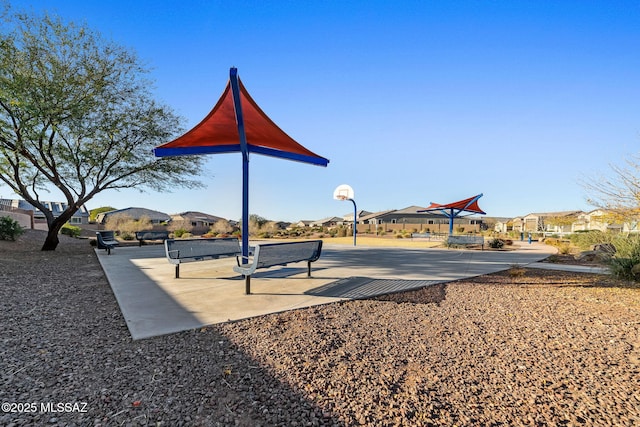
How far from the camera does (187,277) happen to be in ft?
22.7

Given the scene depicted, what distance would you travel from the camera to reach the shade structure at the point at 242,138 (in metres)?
6.84

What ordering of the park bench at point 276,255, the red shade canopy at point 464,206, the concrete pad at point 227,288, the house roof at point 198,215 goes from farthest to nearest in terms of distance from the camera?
the house roof at point 198,215 < the red shade canopy at point 464,206 < the park bench at point 276,255 < the concrete pad at point 227,288

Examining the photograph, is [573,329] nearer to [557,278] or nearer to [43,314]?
[557,278]

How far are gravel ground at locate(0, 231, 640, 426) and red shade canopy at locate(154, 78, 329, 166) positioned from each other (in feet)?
12.0

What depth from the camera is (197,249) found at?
292 inches

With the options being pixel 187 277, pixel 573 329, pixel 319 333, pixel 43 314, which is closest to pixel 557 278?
pixel 573 329

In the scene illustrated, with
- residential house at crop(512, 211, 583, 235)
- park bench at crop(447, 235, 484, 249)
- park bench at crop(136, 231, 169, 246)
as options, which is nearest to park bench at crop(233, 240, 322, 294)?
park bench at crop(136, 231, 169, 246)

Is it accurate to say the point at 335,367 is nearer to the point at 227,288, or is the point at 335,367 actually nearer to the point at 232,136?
the point at 227,288

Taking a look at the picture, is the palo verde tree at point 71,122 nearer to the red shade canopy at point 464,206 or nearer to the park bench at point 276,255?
the park bench at point 276,255

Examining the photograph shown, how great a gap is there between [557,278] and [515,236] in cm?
2759

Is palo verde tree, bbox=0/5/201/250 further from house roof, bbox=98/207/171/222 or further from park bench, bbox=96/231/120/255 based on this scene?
house roof, bbox=98/207/171/222

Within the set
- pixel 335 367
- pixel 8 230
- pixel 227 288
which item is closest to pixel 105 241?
pixel 8 230

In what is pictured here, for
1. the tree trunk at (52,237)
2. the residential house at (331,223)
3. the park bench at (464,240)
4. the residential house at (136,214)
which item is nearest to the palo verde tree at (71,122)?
the tree trunk at (52,237)

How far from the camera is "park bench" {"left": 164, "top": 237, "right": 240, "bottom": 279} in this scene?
6.82 m
